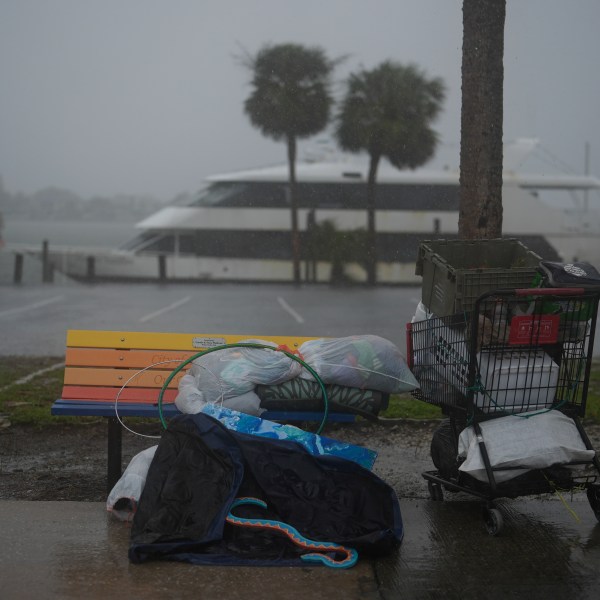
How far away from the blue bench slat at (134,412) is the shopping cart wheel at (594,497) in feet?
3.79

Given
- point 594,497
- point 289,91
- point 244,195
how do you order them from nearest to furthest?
point 594,497, point 289,91, point 244,195

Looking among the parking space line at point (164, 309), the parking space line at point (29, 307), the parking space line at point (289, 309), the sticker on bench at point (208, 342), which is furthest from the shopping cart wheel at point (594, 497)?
the parking space line at point (29, 307)

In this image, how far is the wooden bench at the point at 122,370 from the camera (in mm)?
4297

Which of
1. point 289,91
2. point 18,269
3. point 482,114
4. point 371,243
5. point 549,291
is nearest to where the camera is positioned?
point 549,291

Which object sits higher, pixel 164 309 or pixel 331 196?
pixel 331 196

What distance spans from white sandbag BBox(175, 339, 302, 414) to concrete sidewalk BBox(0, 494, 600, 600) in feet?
2.22

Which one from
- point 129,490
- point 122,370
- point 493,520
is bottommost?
point 493,520

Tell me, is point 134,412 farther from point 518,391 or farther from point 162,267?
point 162,267

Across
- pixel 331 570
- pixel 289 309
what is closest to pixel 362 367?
pixel 331 570

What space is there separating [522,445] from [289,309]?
11647 mm

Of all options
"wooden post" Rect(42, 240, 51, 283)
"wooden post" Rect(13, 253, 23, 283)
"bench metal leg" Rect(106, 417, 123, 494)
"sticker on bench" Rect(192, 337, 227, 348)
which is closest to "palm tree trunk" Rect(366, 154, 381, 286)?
"wooden post" Rect(42, 240, 51, 283)

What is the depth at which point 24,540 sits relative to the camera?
3.53 meters

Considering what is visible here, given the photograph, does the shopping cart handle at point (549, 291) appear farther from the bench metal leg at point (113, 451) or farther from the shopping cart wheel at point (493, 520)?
the bench metal leg at point (113, 451)

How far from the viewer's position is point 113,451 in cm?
429
